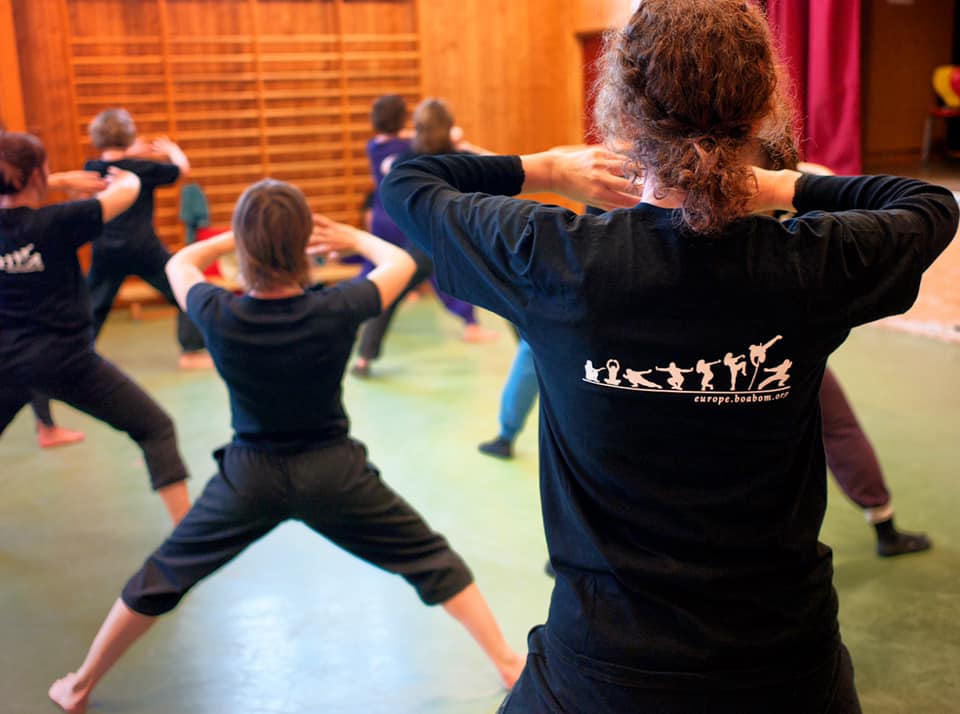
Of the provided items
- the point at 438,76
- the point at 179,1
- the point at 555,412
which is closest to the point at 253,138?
the point at 179,1

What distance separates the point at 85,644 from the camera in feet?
8.46

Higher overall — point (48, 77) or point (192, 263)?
point (48, 77)

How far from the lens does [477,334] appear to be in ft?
19.0

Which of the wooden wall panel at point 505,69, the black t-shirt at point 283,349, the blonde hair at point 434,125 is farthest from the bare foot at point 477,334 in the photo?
the black t-shirt at point 283,349

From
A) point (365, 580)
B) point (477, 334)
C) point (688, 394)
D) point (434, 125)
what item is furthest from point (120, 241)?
point (688, 394)

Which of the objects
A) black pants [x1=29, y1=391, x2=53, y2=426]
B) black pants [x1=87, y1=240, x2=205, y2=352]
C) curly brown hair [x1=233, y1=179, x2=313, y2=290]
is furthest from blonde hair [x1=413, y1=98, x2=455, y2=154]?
curly brown hair [x1=233, y1=179, x2=313, y2=290]

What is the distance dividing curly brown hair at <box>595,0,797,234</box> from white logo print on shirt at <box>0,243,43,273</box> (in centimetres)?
215

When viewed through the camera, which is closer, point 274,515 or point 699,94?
point 699,94

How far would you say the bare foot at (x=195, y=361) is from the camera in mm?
5371

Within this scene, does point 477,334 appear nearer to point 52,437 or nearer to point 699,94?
point 52,437

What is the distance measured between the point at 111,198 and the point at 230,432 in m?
1.78

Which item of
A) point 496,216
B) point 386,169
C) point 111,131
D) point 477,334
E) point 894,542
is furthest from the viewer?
point 477,334

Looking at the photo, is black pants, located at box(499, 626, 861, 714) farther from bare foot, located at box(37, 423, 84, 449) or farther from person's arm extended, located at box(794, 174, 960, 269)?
bare foot, located at box(37, 423, 84, 449)

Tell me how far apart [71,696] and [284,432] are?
0.85 m
